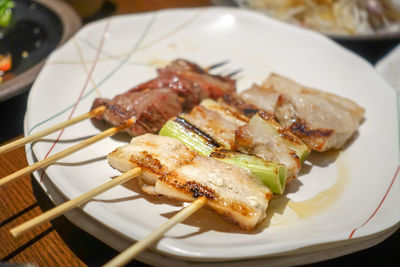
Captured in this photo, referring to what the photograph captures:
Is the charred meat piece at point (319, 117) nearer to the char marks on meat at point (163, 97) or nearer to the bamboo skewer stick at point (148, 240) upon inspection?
the char marks on meat at point (163, 97)

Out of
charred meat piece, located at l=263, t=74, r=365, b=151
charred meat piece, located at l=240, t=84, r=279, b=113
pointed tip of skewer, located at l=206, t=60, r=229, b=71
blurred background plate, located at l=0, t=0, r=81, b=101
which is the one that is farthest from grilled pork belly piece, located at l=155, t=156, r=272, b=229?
blurred background plate, located at l=0, t=0, r=81, b=101

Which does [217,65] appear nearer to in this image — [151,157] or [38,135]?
[151,157]

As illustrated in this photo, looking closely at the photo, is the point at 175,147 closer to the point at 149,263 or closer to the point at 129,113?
the point at 129,113

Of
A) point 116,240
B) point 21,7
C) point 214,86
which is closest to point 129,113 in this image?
point 214,86

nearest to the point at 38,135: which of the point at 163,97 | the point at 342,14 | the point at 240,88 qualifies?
the point at 163,97

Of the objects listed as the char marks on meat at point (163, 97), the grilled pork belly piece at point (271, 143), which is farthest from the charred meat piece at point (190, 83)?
the grilled pork belly piece at point (271, 143)

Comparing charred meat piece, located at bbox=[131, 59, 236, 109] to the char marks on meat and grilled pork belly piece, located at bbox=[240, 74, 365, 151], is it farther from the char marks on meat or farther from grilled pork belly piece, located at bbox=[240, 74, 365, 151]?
grilled pork belly piece, located at bbox=[240, 74, 365, 151]
